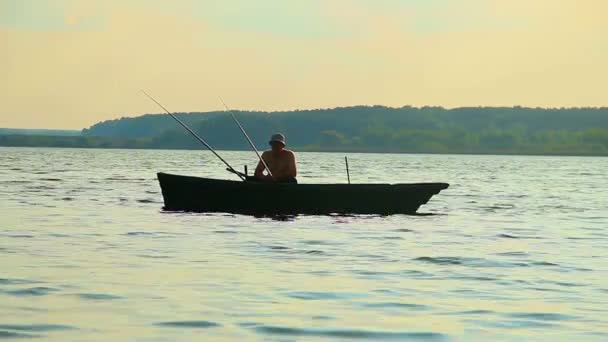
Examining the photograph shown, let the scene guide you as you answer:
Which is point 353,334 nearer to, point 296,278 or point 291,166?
point 296,278

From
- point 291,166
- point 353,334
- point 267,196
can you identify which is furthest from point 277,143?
point 353,334

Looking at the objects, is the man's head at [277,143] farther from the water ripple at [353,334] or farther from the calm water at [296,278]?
the water ripple at [353,334]

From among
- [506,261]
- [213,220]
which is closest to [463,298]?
[506,261]

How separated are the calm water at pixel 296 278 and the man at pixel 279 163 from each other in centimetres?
91

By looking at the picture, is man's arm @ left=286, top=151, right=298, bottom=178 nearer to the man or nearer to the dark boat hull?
the man

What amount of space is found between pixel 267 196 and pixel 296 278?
31.7 ft

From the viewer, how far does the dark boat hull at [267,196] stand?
24.2 m

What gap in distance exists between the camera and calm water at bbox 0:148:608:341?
36.1 feet

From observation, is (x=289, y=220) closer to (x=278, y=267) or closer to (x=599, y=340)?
(x=278, y=267)

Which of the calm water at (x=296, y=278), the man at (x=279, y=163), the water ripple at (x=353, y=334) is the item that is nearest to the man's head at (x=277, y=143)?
the man at (x=279, y=163)

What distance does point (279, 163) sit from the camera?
24.2m

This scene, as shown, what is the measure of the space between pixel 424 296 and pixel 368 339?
2946 millimetres

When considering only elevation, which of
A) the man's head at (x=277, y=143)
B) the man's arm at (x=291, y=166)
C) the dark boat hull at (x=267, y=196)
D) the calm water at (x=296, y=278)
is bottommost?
the calm water at (x=296, y=278)

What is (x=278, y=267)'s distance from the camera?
619 inches
